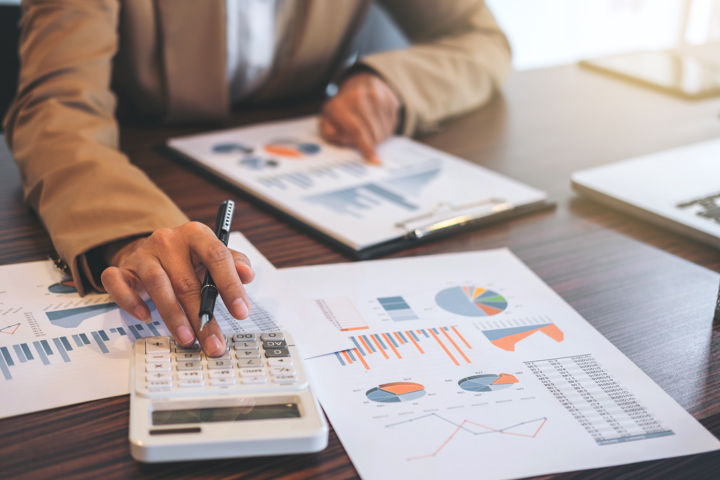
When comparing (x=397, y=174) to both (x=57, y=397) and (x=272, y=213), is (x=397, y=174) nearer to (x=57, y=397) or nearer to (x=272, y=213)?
(x=272, y=213)

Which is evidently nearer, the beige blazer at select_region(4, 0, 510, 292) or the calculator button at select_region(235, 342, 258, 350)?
the calculator button at select_region(235, 342, 258, 350)

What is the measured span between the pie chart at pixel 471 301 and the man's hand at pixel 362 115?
34 cm

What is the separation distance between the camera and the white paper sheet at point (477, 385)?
41 centimetres

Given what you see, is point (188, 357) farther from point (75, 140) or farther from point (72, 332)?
point (75, 140)

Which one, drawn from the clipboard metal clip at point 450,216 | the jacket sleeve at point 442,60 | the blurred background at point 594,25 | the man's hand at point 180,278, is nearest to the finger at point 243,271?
the man's hand at point 180,278

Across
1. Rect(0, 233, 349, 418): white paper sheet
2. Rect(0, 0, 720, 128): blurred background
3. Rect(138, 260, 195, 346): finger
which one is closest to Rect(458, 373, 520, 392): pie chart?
Rect(0, 233, 349, 418): white paper sheet

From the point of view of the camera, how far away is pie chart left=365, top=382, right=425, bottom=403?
453 millimetres

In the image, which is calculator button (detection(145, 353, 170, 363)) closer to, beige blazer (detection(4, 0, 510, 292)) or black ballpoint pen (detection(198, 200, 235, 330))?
black ballpoint pen (detection(198, 200, 235, 330))

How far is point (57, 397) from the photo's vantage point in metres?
0.44

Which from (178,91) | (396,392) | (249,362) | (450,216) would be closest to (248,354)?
(249,362)

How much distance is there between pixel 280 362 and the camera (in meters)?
0.46

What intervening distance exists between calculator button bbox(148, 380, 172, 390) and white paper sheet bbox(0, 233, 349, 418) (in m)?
0.04

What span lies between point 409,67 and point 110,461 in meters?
0.86

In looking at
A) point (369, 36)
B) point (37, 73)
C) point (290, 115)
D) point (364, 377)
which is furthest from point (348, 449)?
point (369, 36)
